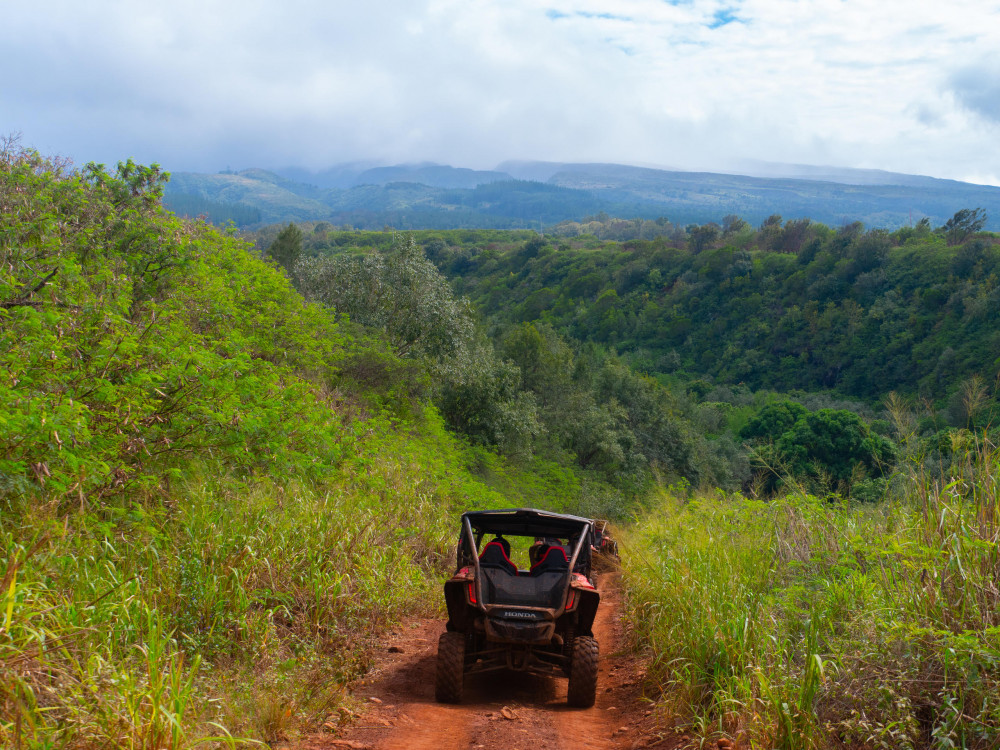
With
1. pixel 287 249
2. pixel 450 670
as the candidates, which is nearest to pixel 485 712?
pixel 450 670

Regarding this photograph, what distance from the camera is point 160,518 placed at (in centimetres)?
652

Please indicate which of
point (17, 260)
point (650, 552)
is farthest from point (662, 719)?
point (17, 260)

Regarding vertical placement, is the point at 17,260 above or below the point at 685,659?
above

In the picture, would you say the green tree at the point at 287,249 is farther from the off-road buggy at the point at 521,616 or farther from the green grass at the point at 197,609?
the off-road buggy at the point at 521,616

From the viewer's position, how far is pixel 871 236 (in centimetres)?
7319

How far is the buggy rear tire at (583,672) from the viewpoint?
6008mm

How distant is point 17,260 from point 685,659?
28.3ft

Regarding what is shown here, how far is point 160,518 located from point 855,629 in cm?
588

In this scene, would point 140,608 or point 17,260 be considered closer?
point 140,608

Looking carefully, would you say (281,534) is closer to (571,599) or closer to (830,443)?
(571,599)

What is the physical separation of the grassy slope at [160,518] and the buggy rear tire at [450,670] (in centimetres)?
88

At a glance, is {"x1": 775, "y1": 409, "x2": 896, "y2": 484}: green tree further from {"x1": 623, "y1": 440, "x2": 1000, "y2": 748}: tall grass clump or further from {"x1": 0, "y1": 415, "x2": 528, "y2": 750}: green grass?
{"x1": 0, "y1": 415, "x2": 528, "y2": 750}: green grass

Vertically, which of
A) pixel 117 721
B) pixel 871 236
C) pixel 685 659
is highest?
pixel 871 236

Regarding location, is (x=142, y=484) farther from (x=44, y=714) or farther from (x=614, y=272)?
(x=614, y=272)
